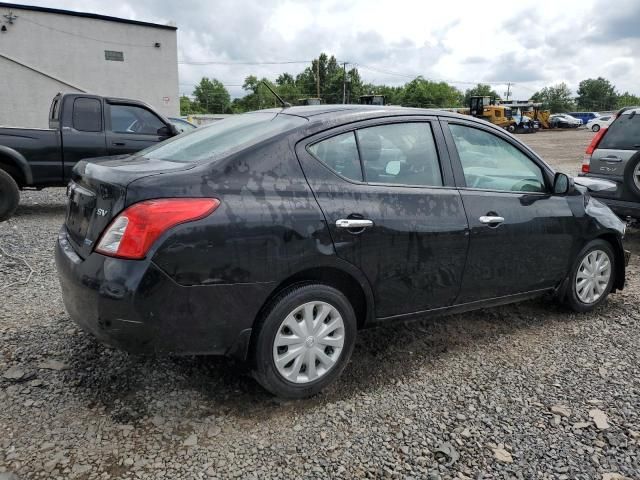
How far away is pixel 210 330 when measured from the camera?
2.55m

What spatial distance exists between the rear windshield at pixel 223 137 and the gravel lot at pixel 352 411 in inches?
51.9

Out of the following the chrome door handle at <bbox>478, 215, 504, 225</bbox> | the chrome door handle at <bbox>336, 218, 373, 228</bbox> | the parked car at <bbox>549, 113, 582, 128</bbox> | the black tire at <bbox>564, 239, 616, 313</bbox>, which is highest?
the parked car at <bbox>549, 113, 582, 128</bbox>

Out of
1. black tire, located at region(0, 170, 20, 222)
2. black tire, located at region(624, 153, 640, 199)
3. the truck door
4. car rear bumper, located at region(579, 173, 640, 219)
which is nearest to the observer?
black tire, located at region(624, 153, 640, 199)

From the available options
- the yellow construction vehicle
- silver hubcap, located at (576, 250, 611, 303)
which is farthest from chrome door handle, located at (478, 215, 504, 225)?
the yellow construction vehicle

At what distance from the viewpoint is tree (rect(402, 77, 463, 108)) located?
313ft

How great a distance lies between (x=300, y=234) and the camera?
2.68 metres

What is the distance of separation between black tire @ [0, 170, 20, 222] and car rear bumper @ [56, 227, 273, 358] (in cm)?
530

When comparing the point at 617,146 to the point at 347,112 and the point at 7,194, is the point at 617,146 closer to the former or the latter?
the point at 347,112

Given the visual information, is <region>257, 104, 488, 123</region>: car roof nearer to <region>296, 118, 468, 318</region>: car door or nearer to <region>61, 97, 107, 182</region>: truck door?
<region>296, 118, 468, 318</region>: car door

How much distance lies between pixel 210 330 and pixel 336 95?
85834mm

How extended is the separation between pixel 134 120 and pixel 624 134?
710cm

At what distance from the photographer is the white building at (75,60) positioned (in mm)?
20016

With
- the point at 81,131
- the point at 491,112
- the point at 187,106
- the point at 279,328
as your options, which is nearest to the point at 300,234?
the point at 279,328

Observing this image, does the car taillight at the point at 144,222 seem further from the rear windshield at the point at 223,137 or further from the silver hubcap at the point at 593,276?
the silver hubcap at the point at 593,276
